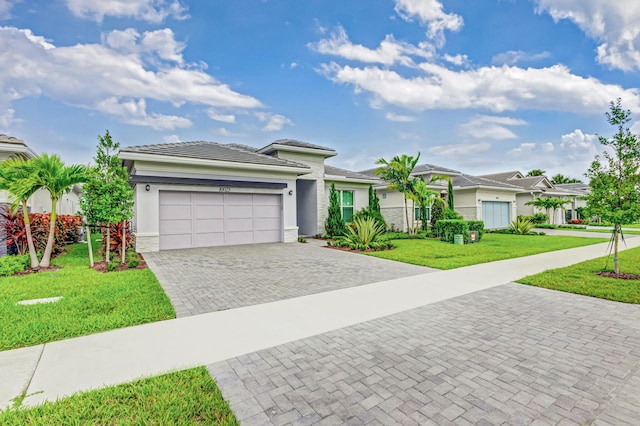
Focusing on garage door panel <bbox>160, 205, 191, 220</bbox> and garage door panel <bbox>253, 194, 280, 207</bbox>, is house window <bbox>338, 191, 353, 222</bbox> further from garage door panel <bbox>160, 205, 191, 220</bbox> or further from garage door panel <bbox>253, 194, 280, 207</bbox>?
garage door panel <bbox>160, 205, 191, 220</bbox>

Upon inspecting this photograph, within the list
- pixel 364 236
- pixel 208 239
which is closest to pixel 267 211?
pixel 208 239

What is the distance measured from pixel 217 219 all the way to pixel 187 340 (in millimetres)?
10493

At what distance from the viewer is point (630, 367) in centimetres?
349

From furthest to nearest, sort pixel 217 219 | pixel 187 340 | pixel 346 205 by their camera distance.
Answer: pixel 346 205 < pixel 217 219 < pixel 187 340

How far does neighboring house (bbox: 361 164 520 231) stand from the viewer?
22.8m

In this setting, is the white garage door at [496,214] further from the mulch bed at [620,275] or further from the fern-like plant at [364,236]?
the mulch bed at [620,275]

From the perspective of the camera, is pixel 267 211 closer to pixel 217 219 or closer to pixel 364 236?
pixel 217 219

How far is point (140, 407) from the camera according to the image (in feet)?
9.20

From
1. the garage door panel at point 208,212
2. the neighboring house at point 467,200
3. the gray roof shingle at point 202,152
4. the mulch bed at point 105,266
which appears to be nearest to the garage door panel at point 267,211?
the garage door panel at point 208,212

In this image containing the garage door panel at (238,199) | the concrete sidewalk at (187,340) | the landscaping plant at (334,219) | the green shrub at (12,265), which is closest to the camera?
the concrete sidewalk at (187,340)

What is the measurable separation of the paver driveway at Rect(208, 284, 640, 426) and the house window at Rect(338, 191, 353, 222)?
49.1ft

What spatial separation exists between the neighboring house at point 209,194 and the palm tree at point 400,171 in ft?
17.5

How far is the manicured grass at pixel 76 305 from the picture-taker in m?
4.53

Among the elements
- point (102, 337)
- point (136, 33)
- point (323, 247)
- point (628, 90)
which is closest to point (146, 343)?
point (102, 337)
